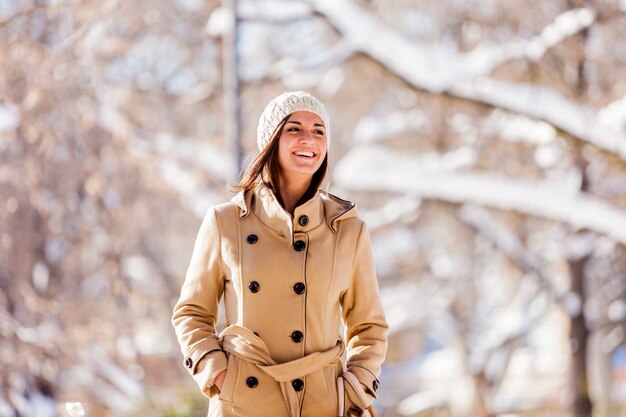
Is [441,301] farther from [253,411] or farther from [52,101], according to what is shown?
[253,411]

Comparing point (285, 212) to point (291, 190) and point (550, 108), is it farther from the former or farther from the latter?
point (550, 108)

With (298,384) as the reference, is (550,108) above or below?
above

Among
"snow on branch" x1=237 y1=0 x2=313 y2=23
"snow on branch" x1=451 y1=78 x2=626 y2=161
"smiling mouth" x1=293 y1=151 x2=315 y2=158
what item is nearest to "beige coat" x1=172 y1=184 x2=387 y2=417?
"smiling mouth" x1=293 y1=151 x2=315 y2=158

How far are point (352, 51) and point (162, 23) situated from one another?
261 cm

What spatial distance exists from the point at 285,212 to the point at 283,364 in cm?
35

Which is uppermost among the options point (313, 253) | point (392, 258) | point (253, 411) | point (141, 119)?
point (141, 119)

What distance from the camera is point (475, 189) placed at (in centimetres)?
920

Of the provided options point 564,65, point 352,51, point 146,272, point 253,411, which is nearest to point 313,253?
point 253,411

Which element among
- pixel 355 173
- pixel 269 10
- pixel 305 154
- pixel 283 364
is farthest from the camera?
pixel 269 10

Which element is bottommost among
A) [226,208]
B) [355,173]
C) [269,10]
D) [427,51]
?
[226,208]

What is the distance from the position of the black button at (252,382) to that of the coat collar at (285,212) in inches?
12.7

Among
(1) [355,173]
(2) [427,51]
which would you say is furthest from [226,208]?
(1) [355,173]

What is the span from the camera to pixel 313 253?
2.25 meters

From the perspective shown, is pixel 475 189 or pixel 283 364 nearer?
pixel 283 364
